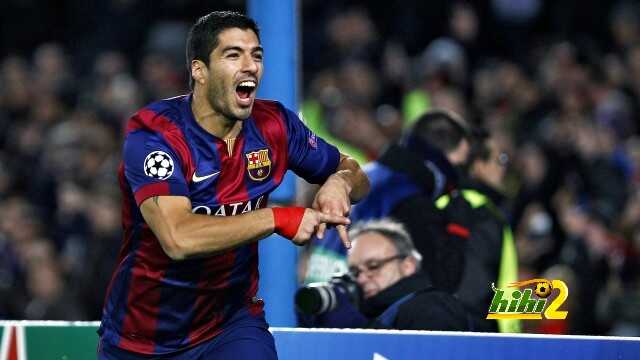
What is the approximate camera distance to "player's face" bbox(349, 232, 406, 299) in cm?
645

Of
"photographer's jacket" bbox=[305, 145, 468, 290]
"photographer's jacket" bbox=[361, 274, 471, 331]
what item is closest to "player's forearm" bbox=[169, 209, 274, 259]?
"photographer's jacket" bbox=[361, 274, 471, 331]

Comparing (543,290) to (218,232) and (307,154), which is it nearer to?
(307,154)

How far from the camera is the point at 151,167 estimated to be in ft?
15.9

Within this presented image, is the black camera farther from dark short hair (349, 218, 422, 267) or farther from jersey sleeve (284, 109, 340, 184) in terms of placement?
jersey sleeve (284, 109, 340, 184)

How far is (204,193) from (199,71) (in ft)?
1.38

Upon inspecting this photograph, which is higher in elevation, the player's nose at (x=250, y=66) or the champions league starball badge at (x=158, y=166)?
the player's nose at (x=250, y=66)

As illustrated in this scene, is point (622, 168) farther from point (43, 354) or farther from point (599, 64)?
point (43, 354)

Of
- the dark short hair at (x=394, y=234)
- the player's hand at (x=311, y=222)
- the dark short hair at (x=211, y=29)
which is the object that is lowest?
the dark short hair at (x=394, y=234)

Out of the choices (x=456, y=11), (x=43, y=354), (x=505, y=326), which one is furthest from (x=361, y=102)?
(x=43, y=354)

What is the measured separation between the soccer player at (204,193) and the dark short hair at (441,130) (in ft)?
8.38

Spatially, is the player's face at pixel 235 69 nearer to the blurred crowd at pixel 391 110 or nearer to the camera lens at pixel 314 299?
the camera lens at pixel 314 299

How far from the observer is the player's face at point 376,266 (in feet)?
21.1

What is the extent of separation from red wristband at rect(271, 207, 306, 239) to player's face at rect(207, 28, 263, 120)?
1.58 feet

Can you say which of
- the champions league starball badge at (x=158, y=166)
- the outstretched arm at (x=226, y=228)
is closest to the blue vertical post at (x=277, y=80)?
the champions league starball badge at (x=158, y=166)
